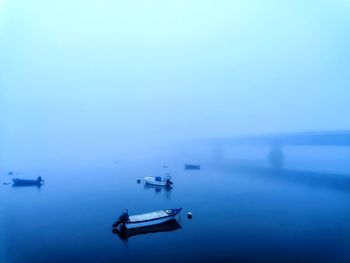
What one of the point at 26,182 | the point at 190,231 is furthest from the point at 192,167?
the point at 190,231

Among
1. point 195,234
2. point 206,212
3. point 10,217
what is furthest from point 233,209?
point 10,217

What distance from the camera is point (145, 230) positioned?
8.27 metres

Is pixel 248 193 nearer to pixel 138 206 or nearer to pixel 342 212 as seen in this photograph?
pixel 342 212

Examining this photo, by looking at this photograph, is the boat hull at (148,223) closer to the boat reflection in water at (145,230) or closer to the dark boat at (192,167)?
the boat reflection in water at (145,230)

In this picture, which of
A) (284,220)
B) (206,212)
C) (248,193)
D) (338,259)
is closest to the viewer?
(338,259)

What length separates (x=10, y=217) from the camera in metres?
10.6

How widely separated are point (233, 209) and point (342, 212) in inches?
211

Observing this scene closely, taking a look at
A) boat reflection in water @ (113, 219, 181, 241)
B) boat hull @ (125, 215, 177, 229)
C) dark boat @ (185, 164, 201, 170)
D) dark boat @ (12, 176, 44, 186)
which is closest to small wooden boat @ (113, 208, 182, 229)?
boat hull @ (125, 215, 177, 229)

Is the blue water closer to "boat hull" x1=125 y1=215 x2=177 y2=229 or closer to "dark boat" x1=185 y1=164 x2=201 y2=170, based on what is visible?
"boat hull" x1=125 y1=215 x2=177 y2=229

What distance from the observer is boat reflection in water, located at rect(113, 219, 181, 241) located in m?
7.98

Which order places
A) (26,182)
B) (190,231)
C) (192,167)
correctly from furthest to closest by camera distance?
(192,167) < (26,182) < (190,231)

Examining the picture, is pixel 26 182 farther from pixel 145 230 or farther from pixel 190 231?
pixel 190 231

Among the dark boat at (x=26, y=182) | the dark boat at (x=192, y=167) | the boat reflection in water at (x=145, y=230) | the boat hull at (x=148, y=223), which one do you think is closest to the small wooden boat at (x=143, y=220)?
the boat hull at (x=148, y=223)

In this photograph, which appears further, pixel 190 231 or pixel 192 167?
pixel 192 167
